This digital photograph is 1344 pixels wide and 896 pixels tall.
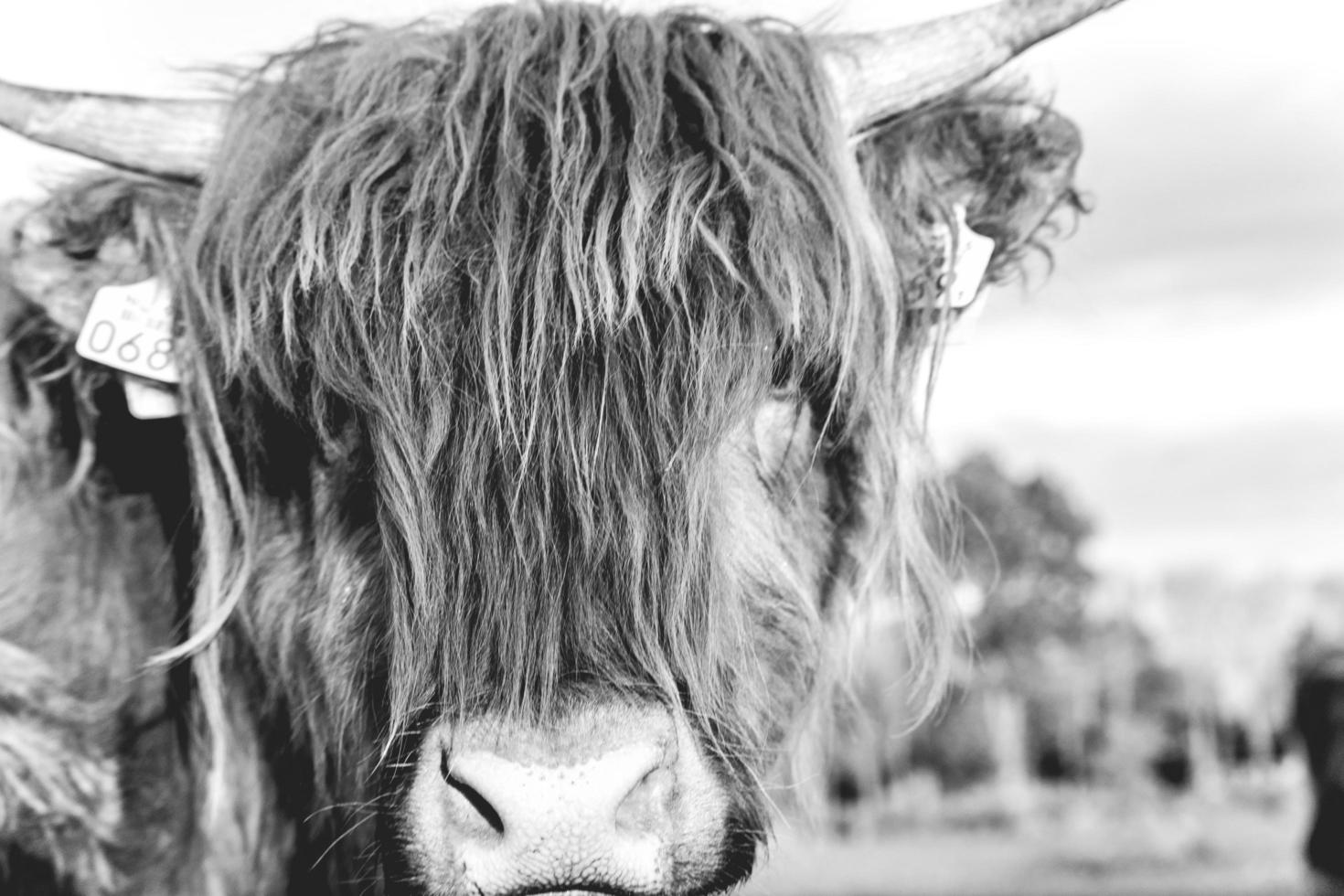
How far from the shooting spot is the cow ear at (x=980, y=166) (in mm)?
2756

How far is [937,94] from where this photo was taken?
104 inches

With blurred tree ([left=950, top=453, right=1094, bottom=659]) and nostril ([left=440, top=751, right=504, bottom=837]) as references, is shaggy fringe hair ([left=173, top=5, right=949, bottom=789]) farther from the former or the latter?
blurred tree ([left=950, top=453, right=1094, bottom=659])

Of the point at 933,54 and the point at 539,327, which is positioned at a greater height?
the point at 933,54

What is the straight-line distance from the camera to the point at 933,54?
8.66 feet

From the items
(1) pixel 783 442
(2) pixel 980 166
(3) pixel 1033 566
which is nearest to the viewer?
(1) pixel 783 442

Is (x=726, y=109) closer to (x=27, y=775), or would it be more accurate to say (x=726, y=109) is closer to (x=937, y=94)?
(x=937, y=94)

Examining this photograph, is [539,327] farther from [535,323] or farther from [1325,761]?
[1325,761]

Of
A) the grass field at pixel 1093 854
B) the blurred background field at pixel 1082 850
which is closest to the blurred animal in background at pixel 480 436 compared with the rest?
the blurred background field at pixel 1082 850

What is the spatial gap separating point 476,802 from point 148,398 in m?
1.20

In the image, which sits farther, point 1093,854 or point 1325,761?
point 1093,854

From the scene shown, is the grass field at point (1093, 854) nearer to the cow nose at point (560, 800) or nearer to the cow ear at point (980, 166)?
the cow ear at point (980, 166)

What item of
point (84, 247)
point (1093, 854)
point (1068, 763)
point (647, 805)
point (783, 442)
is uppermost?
point (84, 247)

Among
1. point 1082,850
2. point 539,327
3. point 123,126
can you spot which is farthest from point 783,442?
point 1082,850

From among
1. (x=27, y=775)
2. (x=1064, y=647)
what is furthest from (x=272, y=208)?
(x=1064, y=647)
